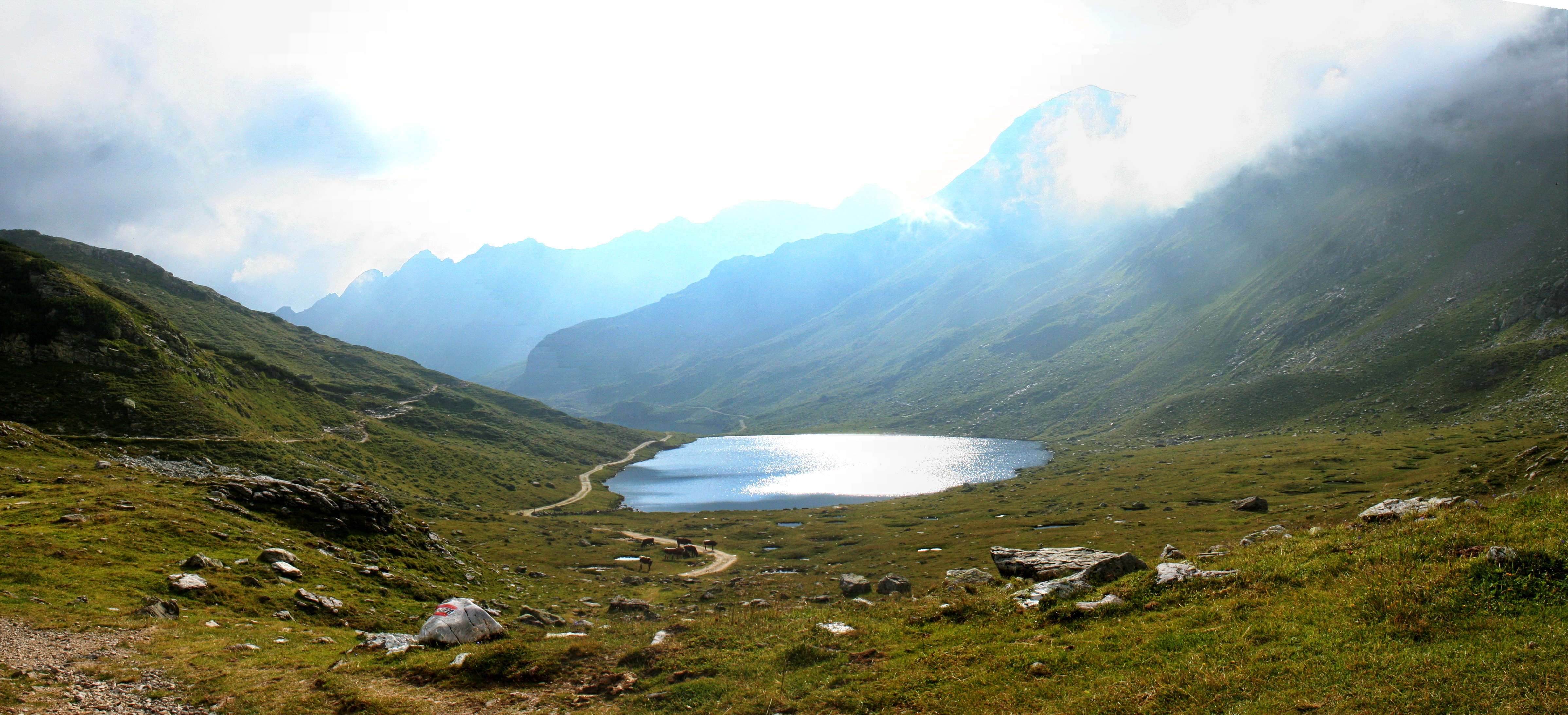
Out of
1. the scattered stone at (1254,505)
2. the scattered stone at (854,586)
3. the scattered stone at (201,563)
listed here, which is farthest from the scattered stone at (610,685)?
the scattered stone at (1254,505)


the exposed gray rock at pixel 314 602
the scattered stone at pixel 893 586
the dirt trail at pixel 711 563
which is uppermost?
the exposed gray rock at pixel 314 602

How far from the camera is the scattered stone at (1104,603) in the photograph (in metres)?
14.9

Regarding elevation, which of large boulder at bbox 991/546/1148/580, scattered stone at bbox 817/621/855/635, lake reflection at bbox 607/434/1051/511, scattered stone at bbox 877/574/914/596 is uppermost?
scattered stone at bbox 817/621/855/635

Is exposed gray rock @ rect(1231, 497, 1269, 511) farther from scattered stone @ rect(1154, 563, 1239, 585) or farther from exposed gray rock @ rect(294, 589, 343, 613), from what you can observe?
exposed gray rock @ rect(294, 589, 343, 613)

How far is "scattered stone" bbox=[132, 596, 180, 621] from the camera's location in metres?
21.1

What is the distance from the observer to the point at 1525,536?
12109 millimetres

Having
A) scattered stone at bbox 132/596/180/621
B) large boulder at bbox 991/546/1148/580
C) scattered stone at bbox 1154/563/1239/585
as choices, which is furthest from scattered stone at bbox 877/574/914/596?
scattered stone at bbox 132/596/180/621

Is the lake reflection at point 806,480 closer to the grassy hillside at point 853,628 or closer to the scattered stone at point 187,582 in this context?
the grassy hillside at point 853,628

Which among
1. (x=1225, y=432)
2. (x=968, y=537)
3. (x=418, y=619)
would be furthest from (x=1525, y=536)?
(x=1225, y=432)

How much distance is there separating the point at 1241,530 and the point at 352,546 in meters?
68.2

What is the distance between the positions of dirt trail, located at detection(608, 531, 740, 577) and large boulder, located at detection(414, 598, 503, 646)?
3513 centimetres

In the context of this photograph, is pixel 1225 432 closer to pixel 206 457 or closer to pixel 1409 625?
pixel 1409 625

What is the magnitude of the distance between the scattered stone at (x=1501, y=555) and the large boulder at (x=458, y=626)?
23.5m

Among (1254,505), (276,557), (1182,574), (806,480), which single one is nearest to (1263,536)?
(1182,574)
